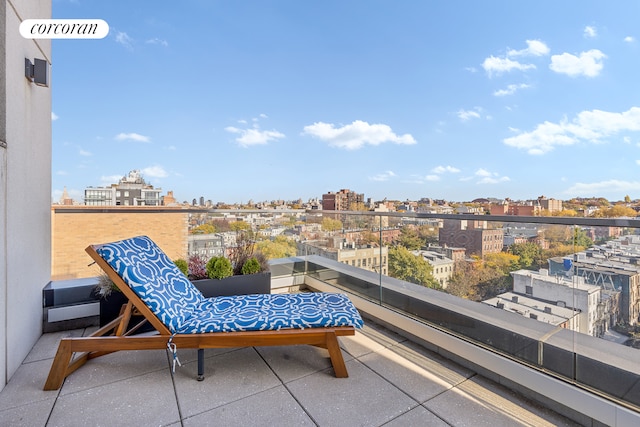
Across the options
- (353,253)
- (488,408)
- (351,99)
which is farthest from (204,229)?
(351,99)

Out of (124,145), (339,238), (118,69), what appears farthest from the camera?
(124,145)

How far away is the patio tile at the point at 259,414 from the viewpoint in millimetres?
1661

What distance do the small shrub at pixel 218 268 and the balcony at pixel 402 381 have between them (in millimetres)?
936

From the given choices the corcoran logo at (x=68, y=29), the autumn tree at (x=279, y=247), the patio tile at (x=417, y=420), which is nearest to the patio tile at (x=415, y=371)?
the patio tile at (x=417, y=420)

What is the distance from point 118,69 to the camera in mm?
9000

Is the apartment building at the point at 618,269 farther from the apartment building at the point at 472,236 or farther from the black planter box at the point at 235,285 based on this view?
the black planter box at the point at 235,285

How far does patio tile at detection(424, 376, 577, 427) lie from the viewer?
1.69 m

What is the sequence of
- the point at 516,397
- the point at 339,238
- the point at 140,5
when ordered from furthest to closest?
the point at 140,5
the point at 339,238
the point at 516,397

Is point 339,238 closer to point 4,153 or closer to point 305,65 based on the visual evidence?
point 4,153

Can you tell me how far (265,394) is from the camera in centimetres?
191

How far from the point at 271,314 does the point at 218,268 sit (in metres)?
1.34

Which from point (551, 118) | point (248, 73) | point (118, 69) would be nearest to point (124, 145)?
point (118, 69)

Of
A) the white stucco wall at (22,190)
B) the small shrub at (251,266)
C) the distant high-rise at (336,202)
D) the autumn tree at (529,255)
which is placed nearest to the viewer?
the autumn tree at (529,255)

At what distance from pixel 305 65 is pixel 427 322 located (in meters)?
11.3
